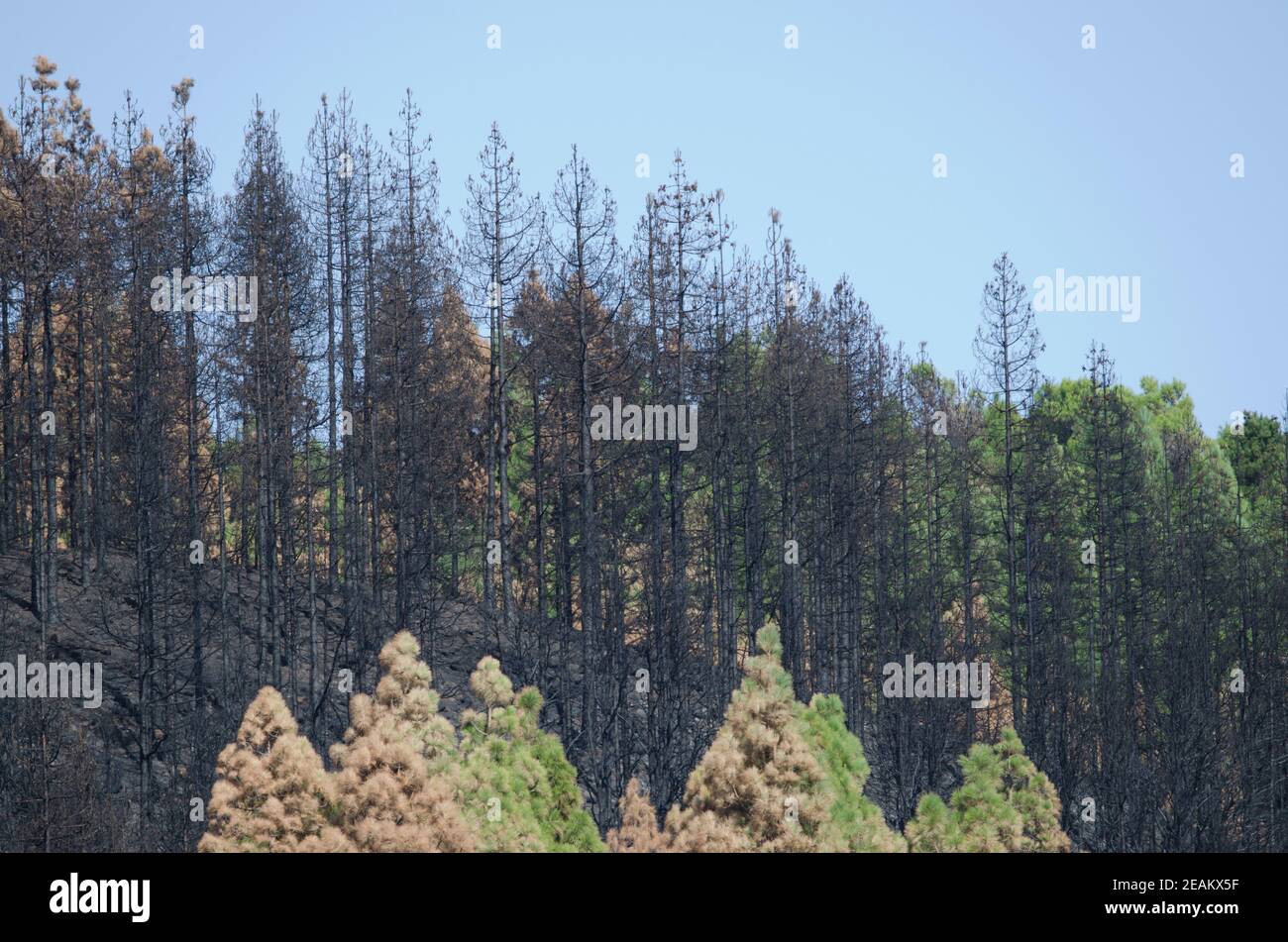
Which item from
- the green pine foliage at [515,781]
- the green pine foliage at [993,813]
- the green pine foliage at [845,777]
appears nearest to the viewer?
the green pine foliage at [845,777]

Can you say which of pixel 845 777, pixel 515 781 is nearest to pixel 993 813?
pixel 845 777

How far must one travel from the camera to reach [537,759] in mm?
19656

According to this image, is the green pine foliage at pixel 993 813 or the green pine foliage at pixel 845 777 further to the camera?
the green pine foliage at pixel 993 813

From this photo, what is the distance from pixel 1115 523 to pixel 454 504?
67.8 ft

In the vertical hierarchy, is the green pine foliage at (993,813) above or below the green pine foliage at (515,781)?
below

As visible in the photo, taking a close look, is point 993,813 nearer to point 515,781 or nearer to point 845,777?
point 845,777

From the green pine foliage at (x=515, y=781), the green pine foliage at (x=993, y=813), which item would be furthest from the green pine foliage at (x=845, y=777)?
the green pine foliage at (x=515, y=781)

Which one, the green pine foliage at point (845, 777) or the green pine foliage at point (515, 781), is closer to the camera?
the green pine foliage at point (845, 777)

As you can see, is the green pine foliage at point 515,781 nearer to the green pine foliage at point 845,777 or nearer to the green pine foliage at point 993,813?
the green pine foliage at point 845,777

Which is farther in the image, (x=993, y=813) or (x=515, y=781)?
(x=993, y=813)

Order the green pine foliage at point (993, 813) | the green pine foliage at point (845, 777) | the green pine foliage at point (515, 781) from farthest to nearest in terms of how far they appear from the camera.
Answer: the green pine foliage at point (993, 813) < the green pine foliage at point (515, 781) < the green pine foliage at point (845, 777)

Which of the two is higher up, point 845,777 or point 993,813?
point 845,777
